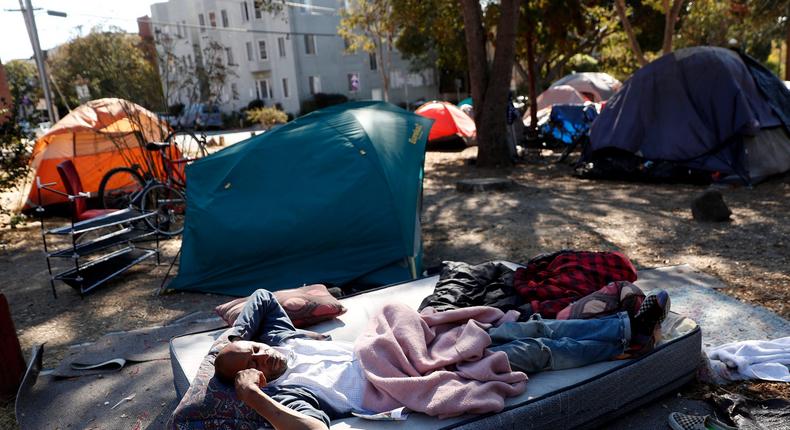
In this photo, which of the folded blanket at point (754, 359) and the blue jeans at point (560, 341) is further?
the folded blanket at point (754, 359)

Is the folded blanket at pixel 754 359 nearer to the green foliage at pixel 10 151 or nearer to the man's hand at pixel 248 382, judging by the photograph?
the man's hand at pixel 248 382

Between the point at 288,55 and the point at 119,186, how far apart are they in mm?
26183

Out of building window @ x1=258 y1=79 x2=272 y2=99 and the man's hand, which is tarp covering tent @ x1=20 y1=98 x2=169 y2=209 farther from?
building window @ x1=258 y1=79 x2=272 y2=99

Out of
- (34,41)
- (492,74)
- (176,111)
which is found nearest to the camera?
(492,74)

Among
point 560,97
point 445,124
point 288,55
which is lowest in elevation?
point 445,124

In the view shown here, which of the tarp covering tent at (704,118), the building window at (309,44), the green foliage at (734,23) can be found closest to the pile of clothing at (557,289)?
the tarp covering tent at (704,118)

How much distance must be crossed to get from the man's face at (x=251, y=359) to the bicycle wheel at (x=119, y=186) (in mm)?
5533

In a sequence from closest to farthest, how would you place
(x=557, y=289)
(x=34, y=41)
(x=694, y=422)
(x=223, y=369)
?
(x=223, y=369)
(x=694, y=422)
(x=557, y=289)
(x=34, y=41)

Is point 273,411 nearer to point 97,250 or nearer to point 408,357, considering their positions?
point 408,357

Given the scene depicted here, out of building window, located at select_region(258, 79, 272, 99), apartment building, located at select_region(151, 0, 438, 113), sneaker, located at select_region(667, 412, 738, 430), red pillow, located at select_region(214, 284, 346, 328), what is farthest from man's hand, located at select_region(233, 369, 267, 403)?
building window, located at select_region(258, 79, 272, 99)

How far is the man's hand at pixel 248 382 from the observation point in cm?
232

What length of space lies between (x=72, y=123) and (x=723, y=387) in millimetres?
8597

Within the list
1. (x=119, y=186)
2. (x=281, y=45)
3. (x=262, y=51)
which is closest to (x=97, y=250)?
(x=119, y=186)

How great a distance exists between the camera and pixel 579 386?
8.74 ft
